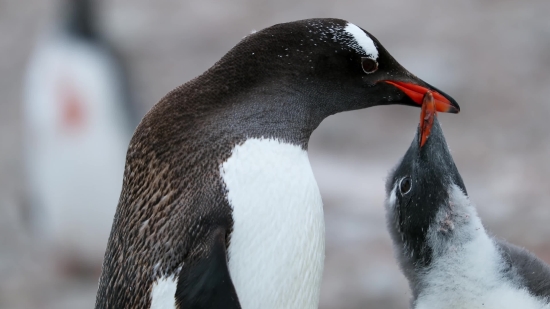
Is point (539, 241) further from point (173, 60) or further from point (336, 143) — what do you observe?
point (173, 60)

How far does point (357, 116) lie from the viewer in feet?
16.9

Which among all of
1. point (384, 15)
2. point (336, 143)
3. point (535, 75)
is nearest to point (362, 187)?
point (336, 143)

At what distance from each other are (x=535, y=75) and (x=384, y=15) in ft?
4.73

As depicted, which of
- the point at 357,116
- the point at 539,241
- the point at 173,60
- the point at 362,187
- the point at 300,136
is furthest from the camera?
the point at 173,60

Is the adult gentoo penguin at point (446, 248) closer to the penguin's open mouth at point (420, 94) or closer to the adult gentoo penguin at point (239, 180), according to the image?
the penguin's open mouth at point (420, 94)

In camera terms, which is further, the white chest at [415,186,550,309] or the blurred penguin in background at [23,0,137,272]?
the blurred penguin in background at [23,0,137,272]

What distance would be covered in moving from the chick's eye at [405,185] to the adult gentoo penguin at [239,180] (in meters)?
0.25

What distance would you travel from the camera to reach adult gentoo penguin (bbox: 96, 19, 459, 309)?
1.50 m

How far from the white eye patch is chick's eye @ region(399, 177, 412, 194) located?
0.32m

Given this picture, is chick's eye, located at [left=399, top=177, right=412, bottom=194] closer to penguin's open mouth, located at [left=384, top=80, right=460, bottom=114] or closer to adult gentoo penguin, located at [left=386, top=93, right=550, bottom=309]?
adult gentoo penguin, located at [left=386, top=93, right=550, bottom=309]

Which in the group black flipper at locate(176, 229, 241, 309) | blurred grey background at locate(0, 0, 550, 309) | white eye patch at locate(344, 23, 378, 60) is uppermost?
white eye patch at locate(344, 23, 378, 60)

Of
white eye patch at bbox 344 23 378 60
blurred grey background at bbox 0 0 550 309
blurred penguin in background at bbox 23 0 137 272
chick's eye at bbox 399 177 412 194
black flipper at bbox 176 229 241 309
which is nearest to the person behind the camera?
black flipper at bbox 176 229 241 309

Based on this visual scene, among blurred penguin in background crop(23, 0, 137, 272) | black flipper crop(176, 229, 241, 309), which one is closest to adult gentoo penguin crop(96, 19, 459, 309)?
black flipper crop(176, 229, 241, 309)

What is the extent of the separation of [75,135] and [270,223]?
3350 mm
